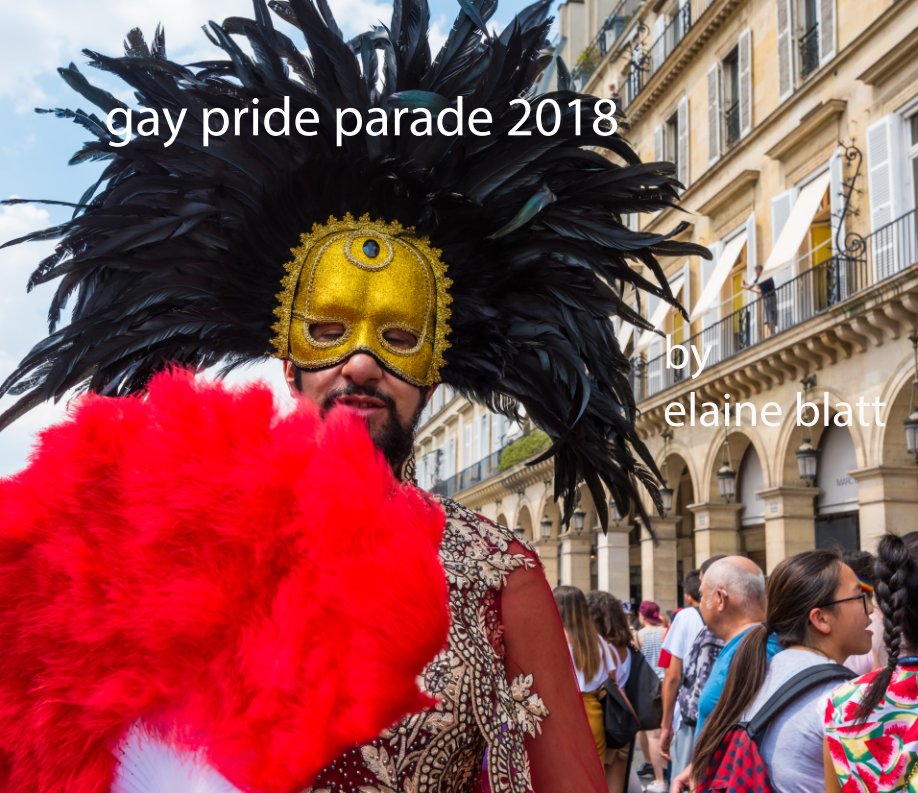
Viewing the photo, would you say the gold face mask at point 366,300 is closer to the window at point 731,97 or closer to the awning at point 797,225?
the awning at point 797,225

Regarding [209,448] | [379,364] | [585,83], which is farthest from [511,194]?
[585,83]

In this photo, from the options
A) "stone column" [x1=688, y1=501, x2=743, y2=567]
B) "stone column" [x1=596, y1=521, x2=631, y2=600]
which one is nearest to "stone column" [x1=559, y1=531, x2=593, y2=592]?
"stone column" [x1=596, y1=521, x2=631, y2=600]

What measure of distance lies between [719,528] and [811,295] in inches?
214

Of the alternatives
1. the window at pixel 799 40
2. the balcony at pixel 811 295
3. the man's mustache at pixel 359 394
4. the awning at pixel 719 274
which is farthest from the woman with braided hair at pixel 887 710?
the awning at pixel 719 274

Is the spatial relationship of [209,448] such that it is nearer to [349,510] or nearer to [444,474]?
[349,510]

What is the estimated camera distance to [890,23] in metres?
15.4

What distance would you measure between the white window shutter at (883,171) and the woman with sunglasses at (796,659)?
1253cm

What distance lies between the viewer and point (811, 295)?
17.1 m

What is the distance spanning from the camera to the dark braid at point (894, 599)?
9.52 feet

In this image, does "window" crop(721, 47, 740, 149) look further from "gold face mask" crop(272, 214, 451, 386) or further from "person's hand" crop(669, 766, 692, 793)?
"gold face mask" crop(272, 214, 451, 386)

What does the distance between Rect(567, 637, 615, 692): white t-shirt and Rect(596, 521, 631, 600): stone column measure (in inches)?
722

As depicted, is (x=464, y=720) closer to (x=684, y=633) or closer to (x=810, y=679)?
(x=810, y=679)

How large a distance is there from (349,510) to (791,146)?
61.3 feet

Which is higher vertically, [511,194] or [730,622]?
[511,194]
